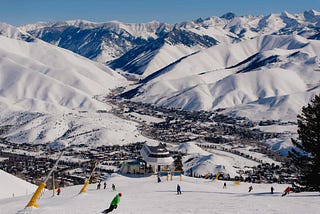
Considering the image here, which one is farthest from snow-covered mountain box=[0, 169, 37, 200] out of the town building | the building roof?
the town building

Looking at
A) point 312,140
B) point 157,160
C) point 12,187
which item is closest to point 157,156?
point 157,160

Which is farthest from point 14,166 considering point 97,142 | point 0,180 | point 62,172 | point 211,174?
point 211,174

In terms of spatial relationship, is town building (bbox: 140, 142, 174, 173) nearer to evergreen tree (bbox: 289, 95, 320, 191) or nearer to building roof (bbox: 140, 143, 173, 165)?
building roof (bbox: 140, 143, 173, 165)

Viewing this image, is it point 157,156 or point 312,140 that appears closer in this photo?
point 312,140

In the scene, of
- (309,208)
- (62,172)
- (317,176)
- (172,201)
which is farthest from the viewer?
(62,172)

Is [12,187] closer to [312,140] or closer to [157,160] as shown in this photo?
[157,160]

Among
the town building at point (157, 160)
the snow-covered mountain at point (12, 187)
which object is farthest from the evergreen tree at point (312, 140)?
the snow-covered mountain at point (12, 187)

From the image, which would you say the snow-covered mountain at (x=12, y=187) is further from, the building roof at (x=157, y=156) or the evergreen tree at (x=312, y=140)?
the evergreen tree at (x=312, y=140)

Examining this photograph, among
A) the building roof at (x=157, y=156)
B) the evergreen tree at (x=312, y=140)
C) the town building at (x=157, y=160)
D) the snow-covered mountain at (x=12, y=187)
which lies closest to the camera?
the evergreen tree at (x=312, y=140)

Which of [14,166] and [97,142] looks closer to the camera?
[14,166]

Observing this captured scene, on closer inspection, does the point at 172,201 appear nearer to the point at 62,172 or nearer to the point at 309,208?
the point at 309,208

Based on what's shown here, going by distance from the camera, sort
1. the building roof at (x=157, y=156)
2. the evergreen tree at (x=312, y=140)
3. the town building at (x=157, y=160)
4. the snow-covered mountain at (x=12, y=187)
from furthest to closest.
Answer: the snow-covered mountain at (x=12, y=187), the building roof at (x=157, y=156), the town building at (x=157, y=160), the evergreen tree at (x=312, y=140)
